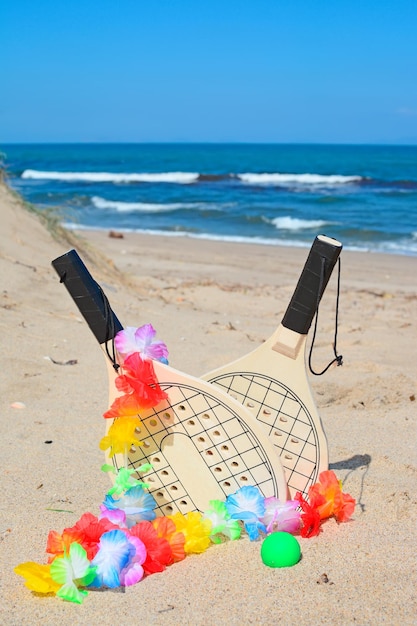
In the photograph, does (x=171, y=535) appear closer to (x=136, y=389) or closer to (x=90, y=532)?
(x=90, y=532)

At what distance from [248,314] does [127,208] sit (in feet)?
50.4

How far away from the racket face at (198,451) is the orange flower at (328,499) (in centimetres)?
10

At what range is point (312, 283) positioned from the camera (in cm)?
213

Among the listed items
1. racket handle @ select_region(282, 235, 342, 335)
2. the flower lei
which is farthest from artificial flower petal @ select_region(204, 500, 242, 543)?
racket handle @ select_region(282, 235, 342, 335)

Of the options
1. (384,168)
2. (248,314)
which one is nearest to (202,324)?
(248,314)

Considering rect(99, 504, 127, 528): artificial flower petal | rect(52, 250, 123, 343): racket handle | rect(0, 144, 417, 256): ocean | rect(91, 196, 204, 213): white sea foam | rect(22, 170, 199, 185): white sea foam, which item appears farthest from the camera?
rect(22, 170, 199, 185): white sea foam

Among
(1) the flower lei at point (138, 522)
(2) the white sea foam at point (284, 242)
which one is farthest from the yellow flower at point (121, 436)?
(2) the white sea foam at point (284, 242)

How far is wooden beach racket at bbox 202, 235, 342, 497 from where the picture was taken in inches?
85.0

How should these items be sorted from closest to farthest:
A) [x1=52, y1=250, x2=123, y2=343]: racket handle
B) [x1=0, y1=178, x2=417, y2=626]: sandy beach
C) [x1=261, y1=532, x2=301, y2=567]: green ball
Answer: [x1=0, y1=178, x2=417, y2=626]: sandy beach
[x1=261, y1=532, x2=301, y2=567]: green ball
[x1=52, y1=250, x2=123, y2=343]: racket handle

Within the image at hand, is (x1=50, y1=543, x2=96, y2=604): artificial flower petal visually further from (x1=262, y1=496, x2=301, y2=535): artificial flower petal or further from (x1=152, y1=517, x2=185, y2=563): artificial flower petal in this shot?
(x1=262, y1=496, x2=301, y2=535): artificial flower petal

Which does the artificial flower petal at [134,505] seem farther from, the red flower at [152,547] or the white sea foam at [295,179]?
the white sea foam at [295,179]

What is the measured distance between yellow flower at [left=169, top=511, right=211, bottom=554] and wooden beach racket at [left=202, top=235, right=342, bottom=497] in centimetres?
32

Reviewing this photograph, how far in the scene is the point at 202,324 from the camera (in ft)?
17.3

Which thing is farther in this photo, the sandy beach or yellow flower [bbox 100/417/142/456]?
yellow flower [bbox 100/417/142/456]
